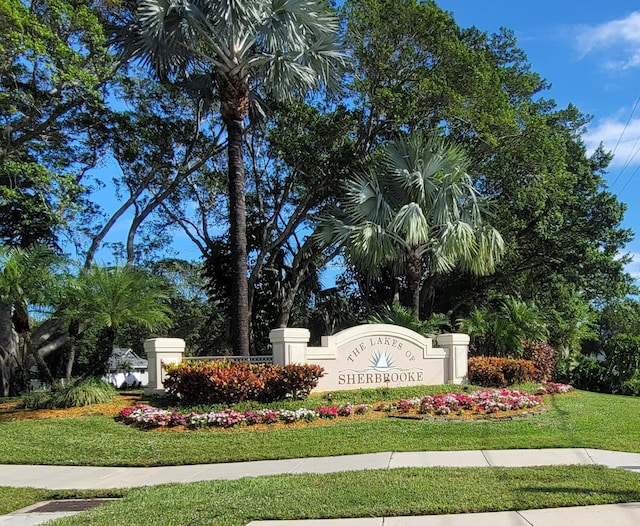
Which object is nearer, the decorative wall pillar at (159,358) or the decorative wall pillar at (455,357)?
the decorative wall pillar at (159,358)

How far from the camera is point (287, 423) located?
11.0 metres

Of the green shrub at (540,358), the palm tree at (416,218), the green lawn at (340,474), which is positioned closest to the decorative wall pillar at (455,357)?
the palm tree at (416,218)

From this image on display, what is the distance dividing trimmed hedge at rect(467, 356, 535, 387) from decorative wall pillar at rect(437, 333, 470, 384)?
13.3 inches

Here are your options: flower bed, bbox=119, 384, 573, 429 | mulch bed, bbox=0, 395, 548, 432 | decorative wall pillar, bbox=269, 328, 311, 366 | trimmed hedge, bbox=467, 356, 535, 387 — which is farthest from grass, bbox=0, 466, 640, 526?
trimmed hedge, bbox=467, 356, 535, 387

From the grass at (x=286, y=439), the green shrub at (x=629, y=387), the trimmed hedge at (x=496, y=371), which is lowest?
the green shrub at (x=629, y=387)

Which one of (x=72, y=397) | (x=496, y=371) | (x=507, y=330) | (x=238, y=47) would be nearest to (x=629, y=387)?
(x=507, y=330)

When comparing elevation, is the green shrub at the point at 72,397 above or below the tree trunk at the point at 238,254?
below

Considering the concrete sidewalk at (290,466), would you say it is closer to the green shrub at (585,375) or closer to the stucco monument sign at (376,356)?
the stucco monument sign at (376,356)

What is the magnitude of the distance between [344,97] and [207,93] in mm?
5595

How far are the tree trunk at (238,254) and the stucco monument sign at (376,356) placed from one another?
1284 millimetres

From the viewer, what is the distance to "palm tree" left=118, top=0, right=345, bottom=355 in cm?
1471

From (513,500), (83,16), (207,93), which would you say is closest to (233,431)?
(513,500)

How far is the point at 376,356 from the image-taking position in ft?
48.6

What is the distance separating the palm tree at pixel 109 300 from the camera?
504 inches
